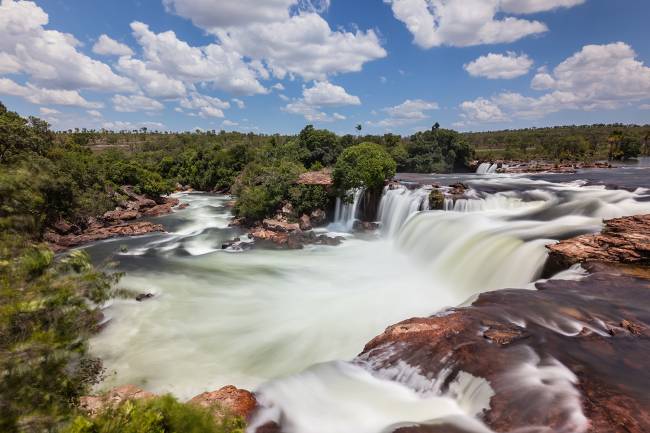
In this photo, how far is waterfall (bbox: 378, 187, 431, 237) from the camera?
96.3 ft

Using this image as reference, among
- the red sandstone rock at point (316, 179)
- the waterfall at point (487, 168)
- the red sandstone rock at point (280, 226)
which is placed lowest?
the red sandstone rock at point (280, 226)

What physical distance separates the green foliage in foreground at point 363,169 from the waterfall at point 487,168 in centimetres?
3156

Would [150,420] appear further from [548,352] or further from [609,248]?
[609,248]

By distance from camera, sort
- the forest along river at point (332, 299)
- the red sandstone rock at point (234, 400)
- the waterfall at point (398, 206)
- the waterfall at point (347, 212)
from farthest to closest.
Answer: the waterfall at point (347, 212) < the waterfall at point (398, 206) < the forest along river at point (332, 299) < the red sandstone rock at point (234, 400)

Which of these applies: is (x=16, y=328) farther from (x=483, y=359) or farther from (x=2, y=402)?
(x=483, y=359)

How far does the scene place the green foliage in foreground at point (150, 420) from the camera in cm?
361

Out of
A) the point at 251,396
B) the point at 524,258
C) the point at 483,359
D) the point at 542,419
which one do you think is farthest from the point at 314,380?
the point at 524,258

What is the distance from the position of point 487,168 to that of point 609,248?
164 ft

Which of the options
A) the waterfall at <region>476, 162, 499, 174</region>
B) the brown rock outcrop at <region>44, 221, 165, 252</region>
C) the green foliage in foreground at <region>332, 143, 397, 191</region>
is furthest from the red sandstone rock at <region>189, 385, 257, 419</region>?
the waterfall at <region>476, 162, 499, 174</region>

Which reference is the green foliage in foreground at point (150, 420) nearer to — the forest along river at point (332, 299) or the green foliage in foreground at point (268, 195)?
the forest along river at point (332, 299)

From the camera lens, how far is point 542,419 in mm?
6512

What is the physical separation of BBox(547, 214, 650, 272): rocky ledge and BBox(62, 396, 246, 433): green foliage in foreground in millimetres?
14627

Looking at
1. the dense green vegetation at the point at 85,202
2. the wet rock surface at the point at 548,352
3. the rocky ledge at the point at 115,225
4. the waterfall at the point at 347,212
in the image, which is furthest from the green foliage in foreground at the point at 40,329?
the waterfall at the point at 347,212

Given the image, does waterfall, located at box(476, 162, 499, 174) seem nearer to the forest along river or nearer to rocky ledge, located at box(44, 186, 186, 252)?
the forest along river
